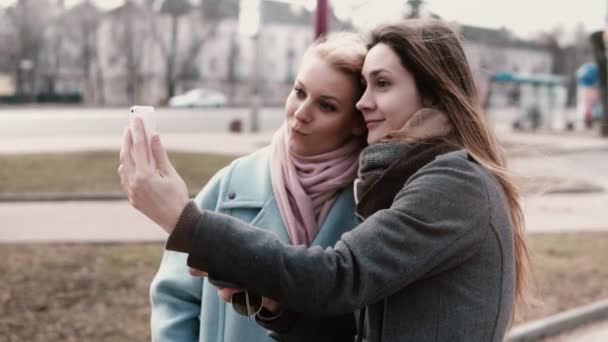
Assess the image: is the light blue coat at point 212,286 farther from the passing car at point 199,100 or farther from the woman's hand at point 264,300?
the passing car at point 199,100

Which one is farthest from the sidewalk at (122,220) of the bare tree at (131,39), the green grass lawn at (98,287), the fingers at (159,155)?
the bare tree at (131,39)

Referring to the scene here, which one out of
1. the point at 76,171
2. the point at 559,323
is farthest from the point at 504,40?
the point at 559,323

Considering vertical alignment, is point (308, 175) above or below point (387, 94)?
below

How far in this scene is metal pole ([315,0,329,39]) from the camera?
496 centimetres

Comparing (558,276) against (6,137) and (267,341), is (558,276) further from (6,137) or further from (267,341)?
(6,137)

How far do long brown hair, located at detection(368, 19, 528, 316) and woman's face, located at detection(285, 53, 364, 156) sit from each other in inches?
11.1

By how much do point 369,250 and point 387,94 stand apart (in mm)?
464

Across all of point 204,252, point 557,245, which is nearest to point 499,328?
point 204,252

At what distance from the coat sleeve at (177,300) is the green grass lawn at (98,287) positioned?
7.90ft

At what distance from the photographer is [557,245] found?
805 cm

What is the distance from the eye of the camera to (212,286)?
2121mm

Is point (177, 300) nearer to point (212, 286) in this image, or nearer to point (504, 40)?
point (212, 286)

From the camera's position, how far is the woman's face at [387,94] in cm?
172

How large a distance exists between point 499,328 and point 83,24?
62.0 meters
